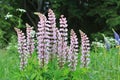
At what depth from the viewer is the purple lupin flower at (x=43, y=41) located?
5281 millimetres

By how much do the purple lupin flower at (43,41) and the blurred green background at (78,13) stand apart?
8787 millimetres

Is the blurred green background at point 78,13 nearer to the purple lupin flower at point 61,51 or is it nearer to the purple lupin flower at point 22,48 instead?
the purple lupin flower at point 22,48

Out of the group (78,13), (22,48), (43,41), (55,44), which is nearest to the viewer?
(43,41)

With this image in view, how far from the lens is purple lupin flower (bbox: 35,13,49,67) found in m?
5.28

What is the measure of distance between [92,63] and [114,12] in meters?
7.35

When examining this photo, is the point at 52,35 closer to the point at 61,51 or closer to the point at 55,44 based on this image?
the point at 55,44

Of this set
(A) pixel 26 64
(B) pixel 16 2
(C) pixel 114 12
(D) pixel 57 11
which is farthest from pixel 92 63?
(B) pixel 16 2

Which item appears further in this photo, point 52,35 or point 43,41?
point 52,35

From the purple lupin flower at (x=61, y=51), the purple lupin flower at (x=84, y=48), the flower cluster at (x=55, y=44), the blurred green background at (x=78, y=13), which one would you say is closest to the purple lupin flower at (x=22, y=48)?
the flower cluster at (x=55, y=44)

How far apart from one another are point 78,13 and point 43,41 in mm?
10657

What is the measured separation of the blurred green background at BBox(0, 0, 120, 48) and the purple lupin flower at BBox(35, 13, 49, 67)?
8.79m

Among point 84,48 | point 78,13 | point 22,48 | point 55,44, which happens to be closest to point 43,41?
point 55,44

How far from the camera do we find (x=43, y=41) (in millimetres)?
5328

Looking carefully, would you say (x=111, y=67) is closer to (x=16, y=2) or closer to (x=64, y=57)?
(x=64, y=57)
